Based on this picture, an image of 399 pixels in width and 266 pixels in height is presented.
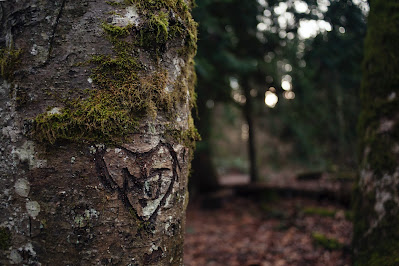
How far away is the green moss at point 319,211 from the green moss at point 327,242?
163cm

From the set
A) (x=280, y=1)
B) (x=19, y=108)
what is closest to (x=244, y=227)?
(x=280, y=1)

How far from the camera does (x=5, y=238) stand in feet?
4.78

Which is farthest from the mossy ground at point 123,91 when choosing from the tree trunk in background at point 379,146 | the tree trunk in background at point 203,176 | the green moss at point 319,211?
the tree trunk in background at point 203,176

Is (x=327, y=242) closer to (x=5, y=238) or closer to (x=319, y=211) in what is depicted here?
(x=319, y=211)

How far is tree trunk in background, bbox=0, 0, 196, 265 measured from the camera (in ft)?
4.57

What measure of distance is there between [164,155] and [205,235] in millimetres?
4783

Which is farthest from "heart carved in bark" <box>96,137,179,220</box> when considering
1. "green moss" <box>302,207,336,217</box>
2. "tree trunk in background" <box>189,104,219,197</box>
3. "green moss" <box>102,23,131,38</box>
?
"tree trunk in background" <box>189,104,219,197</box>

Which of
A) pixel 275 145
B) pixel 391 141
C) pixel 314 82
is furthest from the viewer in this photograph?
pixel 275 145

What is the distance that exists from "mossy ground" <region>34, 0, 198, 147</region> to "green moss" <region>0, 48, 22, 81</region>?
295mm

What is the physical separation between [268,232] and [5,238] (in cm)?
500

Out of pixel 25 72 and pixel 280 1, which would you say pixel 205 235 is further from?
pixel 25 72

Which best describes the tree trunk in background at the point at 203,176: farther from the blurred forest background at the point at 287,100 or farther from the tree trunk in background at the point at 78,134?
the tree trunk in background at the point at 78,134

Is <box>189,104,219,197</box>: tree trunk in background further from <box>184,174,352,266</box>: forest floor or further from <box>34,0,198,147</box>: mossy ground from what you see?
A: <box>34,0,198,147</box>: mossy ground

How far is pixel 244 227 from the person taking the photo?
6.18 m
